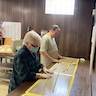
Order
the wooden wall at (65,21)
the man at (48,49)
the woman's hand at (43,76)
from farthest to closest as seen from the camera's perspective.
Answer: the wooden wall at (65,21)
the man at (48,49)
the woman's hand at (43,76)

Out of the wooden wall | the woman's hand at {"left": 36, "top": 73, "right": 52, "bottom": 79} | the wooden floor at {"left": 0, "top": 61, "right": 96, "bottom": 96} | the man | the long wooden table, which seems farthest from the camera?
the wooden wall

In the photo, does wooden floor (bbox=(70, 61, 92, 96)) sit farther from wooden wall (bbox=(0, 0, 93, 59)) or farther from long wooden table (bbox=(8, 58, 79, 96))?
wooden wall (bbox=(0, 0, 93, 59))

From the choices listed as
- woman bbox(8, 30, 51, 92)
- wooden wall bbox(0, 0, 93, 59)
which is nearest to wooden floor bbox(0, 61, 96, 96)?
woman bbox(8, 30, 51, 92)

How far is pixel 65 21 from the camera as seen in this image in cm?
558

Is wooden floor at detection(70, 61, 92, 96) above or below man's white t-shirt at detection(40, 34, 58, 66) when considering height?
below

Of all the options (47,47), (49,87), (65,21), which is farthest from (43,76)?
(65,21)

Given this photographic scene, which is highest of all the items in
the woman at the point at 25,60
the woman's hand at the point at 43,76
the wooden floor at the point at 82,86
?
the woman at the point at 25,60

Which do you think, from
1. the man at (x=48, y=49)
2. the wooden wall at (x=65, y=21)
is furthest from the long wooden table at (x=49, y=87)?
the wooden wall at (x=65, y=21)

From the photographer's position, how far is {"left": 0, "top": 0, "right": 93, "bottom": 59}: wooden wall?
5.42m

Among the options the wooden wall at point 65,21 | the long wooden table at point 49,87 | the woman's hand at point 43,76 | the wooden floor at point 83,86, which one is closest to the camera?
the long wooden table at point 49,87

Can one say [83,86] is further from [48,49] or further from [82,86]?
[48,49]

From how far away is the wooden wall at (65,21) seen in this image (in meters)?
5.42

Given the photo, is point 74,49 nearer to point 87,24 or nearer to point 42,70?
point 87,24

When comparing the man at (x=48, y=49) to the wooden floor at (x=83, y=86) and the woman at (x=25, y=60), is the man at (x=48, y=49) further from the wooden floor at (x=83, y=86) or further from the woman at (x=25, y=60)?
the woman at (x=25, y=60)
